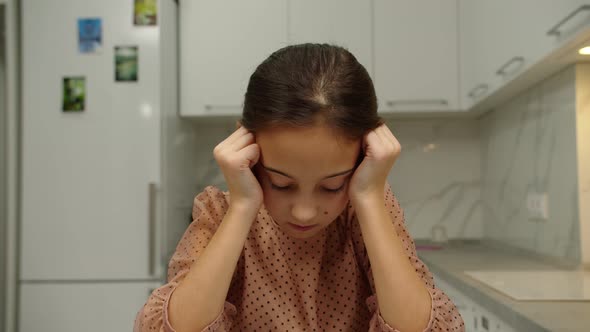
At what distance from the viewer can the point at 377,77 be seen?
7.68ft

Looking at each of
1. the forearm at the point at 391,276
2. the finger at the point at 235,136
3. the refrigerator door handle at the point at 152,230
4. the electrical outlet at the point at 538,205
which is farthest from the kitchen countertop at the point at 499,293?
the refrigerator door handle at the point at 152,230

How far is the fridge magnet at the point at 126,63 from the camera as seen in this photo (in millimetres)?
2057

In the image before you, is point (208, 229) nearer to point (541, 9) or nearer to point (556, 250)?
point (541, 9)

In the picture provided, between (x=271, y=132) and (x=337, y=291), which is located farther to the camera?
(x=337, y=291)

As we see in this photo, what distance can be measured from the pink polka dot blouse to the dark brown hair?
0.23 meters

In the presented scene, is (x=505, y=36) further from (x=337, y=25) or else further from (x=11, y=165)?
(x=11, y=165)

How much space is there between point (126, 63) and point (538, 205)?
5.40 ft

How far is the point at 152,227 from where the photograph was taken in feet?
6.64

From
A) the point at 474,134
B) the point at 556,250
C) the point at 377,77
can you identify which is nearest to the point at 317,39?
the point at 377,77

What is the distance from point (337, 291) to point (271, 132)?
364mm

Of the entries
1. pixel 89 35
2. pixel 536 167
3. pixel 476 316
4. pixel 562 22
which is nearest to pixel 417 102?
pixel 536 167

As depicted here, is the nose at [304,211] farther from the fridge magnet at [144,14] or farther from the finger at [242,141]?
the fridge magnet at [144,14]

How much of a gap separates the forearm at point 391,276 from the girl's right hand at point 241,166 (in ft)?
0.56

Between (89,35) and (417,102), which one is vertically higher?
(89,35)
